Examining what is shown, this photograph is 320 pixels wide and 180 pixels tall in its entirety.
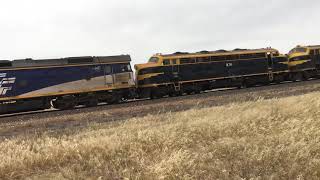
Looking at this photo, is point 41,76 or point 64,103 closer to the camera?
point 41,76

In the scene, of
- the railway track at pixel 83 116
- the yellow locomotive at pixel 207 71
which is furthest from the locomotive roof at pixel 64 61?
the railway track at pixel 83 116

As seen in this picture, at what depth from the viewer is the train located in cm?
2952

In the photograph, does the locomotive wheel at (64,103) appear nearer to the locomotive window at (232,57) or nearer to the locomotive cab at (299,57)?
the locomotive window at (232,57)

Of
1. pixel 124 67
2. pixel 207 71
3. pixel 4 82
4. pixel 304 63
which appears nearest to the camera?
pixel 4 82

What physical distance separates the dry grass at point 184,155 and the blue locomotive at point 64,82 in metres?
17.5

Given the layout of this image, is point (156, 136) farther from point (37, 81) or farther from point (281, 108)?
point (37, 81)

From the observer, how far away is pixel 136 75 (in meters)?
35.1

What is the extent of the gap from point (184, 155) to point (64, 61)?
78.6ft

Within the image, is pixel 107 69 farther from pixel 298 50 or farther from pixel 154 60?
pixel 298 50

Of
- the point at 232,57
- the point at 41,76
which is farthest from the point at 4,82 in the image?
the point at 232,57

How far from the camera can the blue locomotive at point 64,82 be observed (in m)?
29.0

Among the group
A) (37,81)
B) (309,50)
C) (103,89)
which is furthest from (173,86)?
(309,50)

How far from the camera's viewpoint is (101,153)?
977 centimetres

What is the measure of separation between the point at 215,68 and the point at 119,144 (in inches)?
1136
